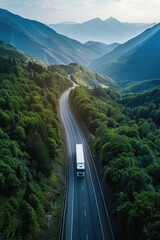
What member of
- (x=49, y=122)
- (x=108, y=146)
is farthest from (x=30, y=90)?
(x=108, y=146)

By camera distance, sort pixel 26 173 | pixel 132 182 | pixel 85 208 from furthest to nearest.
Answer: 1. pixel 85 208
2. pixel 26 173
3. pixel 132 182

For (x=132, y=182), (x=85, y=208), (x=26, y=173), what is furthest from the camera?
(x=85, y=208)

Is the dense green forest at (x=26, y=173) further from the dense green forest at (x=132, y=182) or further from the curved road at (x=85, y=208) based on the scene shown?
the dense green forest at (x=132, y=182)

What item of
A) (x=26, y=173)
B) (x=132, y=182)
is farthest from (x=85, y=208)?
(x=26, y=173)

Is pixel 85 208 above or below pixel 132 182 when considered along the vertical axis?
below

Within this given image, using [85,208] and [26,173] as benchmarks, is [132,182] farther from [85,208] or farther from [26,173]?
[26,173]

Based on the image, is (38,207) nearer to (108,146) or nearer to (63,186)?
(63,186)

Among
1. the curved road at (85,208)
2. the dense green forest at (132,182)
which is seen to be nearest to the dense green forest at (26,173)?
the curved road at (85,208)

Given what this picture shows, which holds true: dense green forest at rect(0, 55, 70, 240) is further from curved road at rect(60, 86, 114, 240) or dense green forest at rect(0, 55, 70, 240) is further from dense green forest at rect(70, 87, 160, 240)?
dense green forest at rect(70, 87, 160, 240)

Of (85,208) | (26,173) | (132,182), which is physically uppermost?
(26,173)
